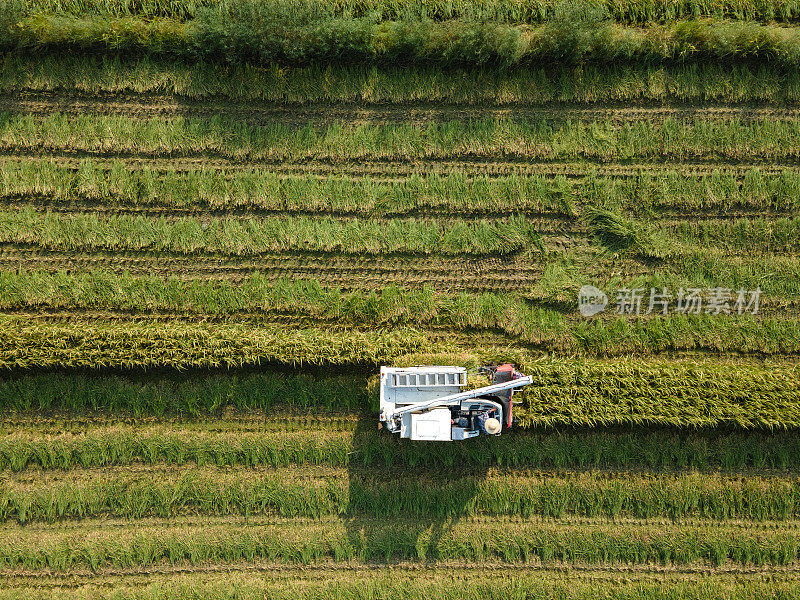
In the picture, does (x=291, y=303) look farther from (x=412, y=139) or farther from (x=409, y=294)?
(x=412, y=139)

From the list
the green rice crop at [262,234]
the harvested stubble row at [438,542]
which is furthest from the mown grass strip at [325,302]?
the harvested stubble row at [438,542]

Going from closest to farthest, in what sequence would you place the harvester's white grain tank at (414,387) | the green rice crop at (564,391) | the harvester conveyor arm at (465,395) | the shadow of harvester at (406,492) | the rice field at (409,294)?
1. the harvester conveyor arm at (465,395)
2. the harvester's white grain tank at (414,387)
3. the green rice crop at (564,391)
4. the rice field at (409,294)
5. the shadow of harvester at (406,492)

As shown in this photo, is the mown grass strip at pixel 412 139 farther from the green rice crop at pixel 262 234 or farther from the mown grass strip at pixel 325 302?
the mown grass strip at pixel 325 302

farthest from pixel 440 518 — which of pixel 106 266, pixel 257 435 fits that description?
pixel 106 266

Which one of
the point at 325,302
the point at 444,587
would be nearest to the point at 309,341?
the point at 325,302

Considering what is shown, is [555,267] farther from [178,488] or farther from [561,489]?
[178,488]

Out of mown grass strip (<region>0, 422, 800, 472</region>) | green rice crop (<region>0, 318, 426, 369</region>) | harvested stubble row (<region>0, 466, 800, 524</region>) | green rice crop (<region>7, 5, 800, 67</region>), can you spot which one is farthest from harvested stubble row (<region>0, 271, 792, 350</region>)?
green rice crop (<region>7, 5, 800, 67</region>)

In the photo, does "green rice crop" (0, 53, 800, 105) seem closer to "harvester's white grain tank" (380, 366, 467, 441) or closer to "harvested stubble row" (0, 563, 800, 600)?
"harvester's white grain tank" (380, 366, 467, 441)
